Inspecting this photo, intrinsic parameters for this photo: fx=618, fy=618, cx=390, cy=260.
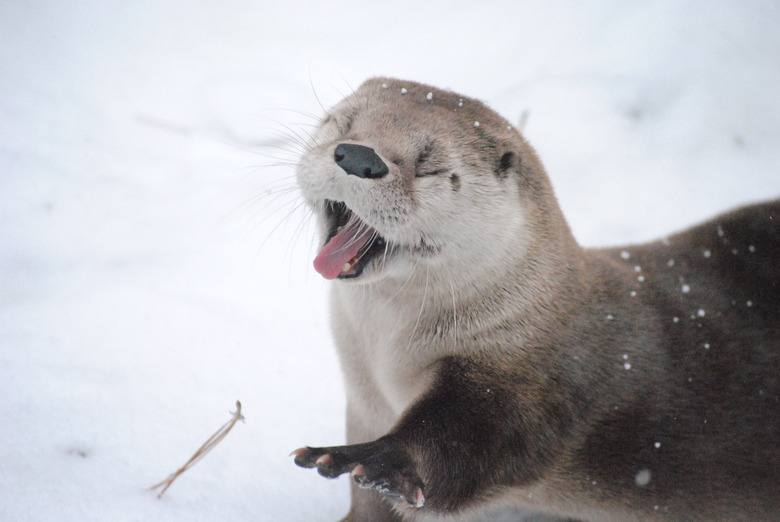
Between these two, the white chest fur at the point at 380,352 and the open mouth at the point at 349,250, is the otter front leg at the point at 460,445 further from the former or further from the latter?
the open mouth at the point at 349,250

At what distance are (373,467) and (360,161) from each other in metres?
0.72

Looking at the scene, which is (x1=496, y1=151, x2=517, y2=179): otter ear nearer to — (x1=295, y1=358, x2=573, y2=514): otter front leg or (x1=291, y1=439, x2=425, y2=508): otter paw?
(x1=295, y1=358, x2=573, y2=514): otter front leg

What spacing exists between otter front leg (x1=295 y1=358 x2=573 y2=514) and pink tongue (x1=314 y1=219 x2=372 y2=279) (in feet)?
1.39

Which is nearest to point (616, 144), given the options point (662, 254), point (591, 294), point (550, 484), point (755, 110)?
point (755, 110)

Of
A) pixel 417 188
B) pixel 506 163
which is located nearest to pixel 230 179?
pixel 506 163

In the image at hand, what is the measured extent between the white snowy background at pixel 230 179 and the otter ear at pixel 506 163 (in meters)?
0.64

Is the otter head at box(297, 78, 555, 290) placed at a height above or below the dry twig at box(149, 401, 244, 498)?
above

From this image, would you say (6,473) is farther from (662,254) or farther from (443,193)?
(662,254)

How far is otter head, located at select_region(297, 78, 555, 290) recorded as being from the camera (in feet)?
5.04

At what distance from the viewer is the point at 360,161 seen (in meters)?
1.50

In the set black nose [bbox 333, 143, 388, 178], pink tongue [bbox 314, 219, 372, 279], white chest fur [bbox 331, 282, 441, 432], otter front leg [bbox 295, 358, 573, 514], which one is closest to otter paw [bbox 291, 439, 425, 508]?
otter front leg [bbox 295, 358, 573, 514]

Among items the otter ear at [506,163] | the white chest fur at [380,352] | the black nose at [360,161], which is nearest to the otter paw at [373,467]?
the white chest fur at [380,352]

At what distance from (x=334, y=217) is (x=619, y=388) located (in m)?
1.03

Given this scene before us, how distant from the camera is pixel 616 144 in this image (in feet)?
14.7
